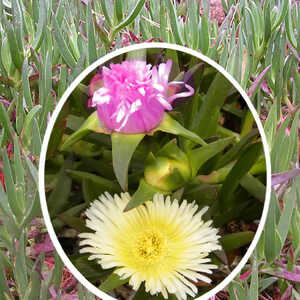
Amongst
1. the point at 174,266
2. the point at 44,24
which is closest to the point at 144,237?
the point at 174,266

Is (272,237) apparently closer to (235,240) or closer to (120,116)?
(235,240)

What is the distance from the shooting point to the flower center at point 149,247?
19.1 inches

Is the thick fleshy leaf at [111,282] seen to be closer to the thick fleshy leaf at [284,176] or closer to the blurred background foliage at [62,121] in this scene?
the blurred background foliage at [62,121]

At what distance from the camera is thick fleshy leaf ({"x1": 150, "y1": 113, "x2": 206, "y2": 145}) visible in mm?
484

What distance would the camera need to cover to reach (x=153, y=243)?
1.62 feet

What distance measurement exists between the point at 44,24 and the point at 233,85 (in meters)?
0.29

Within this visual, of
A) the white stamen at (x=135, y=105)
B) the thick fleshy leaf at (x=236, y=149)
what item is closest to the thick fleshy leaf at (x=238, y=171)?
the thick fleshy leaf at (x=236, y=149)

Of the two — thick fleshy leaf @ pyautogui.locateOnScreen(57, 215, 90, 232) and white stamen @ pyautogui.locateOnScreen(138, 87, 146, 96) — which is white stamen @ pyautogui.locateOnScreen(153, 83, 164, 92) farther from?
thick fleshy leaf @ pyautogui.locateOnScreen(57, 215, 90, 232)

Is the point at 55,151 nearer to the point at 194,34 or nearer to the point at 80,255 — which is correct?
the point at 80,255

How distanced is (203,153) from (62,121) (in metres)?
0.13

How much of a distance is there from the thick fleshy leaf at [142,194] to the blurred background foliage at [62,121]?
0.09m

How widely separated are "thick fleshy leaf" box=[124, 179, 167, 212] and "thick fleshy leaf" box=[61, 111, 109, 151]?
2.3 inches

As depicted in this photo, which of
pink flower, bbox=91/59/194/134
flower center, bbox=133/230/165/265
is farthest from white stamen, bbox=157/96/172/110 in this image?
flower center, bbox=133/230/165/265

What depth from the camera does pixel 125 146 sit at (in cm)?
46
